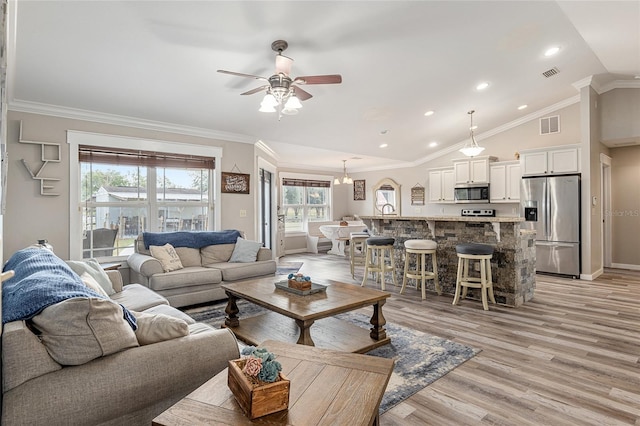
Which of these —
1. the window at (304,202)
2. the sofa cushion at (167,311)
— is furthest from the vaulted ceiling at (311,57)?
the window at (304,202)

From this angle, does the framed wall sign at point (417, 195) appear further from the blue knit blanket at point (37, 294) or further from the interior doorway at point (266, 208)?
the blue knit blanket at point (37, 294)

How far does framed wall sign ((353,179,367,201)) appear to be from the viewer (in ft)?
33.9

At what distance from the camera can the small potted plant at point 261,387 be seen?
1.15m

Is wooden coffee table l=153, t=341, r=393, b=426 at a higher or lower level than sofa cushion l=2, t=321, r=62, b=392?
lower

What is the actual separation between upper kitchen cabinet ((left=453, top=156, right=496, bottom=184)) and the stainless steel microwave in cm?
10

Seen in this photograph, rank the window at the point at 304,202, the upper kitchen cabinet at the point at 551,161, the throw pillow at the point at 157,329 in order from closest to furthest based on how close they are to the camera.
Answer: the throw pillow at the point at 157,329, the upper kitchen cabinet at the point at 551,161, the window at the point at 304,202

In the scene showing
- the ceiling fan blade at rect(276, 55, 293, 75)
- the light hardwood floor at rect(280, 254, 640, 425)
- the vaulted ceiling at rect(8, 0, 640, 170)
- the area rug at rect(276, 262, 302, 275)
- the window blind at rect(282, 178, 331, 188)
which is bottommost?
the light hardwood floor at rect(280, 254, 640, 425)

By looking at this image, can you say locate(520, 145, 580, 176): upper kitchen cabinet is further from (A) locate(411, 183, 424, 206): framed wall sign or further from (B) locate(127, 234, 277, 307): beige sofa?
(B) locate(127, 234, 277, 307): beige sofa

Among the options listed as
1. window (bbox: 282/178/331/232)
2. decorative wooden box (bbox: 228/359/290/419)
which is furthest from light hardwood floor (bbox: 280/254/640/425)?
window (bbox: 282/178/331/232)

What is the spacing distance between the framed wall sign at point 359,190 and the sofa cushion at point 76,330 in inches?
362

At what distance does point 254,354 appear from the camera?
50.1 inches

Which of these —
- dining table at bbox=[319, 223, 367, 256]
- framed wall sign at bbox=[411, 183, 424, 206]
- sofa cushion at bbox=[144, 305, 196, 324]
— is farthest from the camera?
framed wall sign at bbox=[411, 183, 424, 206]

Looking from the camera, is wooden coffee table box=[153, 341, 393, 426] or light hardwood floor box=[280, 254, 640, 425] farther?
light hardwood floor box=[280, 254, 640, 425]

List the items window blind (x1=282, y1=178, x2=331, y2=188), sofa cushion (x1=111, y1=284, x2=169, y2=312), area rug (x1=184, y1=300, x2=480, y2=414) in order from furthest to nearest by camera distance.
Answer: window blind (x1=282, y1=178, x2=331, y2=188)
sofa cushion (x1=111, y1=284, x2=169, y2=312)
area rug (x1=184, y1=300, x2=480, y2=414)
